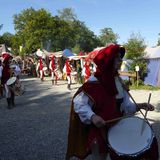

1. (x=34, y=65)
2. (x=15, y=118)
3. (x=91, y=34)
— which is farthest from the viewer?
(x=91, y=34)

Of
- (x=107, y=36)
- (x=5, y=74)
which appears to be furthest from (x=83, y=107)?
(x=107, y=36)

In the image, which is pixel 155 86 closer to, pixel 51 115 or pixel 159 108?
pixel 159 108

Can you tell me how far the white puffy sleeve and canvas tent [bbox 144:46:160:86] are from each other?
19.2 m

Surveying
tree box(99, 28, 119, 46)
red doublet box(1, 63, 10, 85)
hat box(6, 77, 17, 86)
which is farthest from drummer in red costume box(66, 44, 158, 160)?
tree box(99, 28, 119, 46)

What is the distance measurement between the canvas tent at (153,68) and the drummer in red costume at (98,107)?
62.6 ft

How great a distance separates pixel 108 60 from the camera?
391 centimetres

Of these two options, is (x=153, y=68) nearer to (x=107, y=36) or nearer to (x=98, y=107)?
(x=98, y=107)

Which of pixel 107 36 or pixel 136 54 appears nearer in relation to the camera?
pixel 136 54

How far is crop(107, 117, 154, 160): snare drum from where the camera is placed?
364 cm

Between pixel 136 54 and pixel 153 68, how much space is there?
1.42 m

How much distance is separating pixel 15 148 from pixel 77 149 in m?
3.57

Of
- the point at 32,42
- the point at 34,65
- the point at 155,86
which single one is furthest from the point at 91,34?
the point at 155,86

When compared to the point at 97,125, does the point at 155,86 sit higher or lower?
lower

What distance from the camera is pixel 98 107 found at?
3996mm
